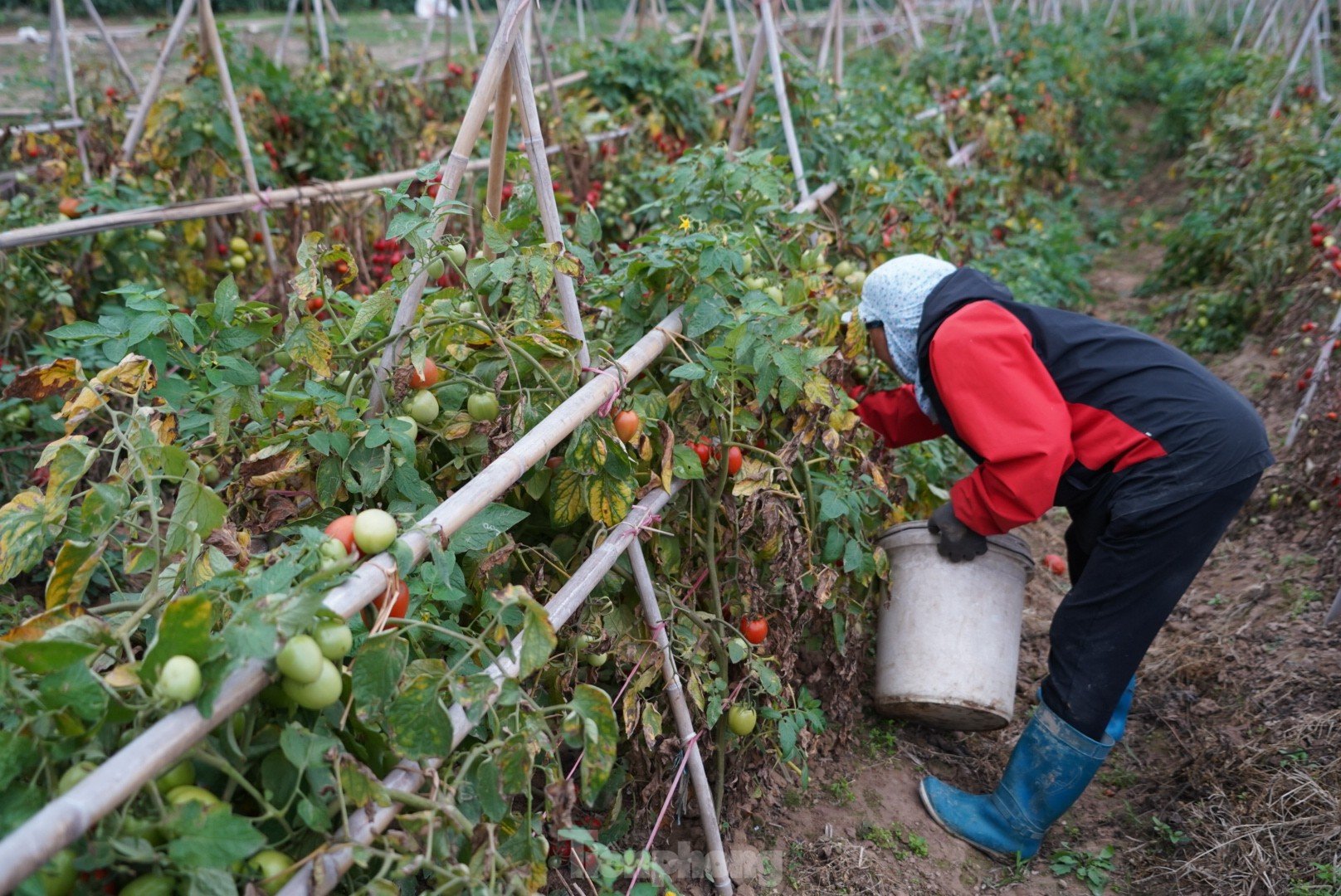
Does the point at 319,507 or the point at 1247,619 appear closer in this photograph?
the point at 319,507

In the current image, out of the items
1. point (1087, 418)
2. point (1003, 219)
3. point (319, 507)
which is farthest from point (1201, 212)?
point (319, 507)

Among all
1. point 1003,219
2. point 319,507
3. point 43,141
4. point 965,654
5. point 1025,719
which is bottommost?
point 1025,719

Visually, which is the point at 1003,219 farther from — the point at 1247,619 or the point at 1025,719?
the point at 1025,719

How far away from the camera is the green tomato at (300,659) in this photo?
101 cm

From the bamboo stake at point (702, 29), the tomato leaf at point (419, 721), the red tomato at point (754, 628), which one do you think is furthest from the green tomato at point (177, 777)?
the bamboo stake at point (702, 29)

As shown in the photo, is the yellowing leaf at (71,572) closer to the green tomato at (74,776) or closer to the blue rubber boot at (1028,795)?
the green tomato at (74,776)

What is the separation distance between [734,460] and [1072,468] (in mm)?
769

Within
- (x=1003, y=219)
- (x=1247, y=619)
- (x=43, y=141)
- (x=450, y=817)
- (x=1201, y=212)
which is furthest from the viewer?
(x=1201, y=212)

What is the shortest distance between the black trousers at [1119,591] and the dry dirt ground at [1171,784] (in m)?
0.34

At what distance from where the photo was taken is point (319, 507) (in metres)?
1.62

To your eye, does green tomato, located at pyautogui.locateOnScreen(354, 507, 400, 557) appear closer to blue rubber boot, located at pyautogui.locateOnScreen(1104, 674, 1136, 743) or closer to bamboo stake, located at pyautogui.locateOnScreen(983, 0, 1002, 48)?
blue rubber boot, located at pyautogui.locateOnScreen(1104, 674, 1136, 743)

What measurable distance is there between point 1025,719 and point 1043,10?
350 inches

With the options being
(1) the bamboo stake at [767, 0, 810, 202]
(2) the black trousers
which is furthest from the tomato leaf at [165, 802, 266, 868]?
(1) the bamboo stake at [767, 0, 810, 202]

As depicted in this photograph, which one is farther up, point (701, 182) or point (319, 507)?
point (701, 182)
